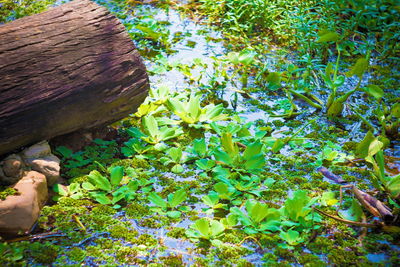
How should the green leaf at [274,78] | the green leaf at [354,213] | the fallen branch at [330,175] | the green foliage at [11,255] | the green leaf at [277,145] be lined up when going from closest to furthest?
1. the green foliage at [11,255]
2. the green leaf at [354,213]
3. the fallen branch at [330,175]
4. the green leaf at [277,145]
5. the green leaf at [274,78]

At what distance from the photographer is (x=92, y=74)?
7.80 feet

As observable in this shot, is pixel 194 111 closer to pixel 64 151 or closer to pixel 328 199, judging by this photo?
pixel 64 151

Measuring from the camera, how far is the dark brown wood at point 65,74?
2146mm

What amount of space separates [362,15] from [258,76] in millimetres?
1477

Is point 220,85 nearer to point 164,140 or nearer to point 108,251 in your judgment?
point 164,140

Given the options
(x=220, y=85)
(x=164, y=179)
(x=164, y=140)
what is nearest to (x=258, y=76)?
(x=220, y=85)

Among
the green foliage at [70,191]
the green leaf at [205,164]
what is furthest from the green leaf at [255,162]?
the green foliage at [70,191]

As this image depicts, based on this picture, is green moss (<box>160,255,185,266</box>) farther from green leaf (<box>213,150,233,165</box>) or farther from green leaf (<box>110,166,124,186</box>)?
green leaf (<box>213,150,233,165</box>)

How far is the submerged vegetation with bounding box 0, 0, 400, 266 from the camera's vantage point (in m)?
1.88

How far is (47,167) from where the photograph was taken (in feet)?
7.23

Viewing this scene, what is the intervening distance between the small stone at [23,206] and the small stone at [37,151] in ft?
0.47

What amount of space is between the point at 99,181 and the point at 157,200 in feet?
1.11

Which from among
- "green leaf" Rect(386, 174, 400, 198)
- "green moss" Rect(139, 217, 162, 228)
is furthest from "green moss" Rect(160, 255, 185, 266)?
"green leaf" Rect(386, 174, 400, 198)

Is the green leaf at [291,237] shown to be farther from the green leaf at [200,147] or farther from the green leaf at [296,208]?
the green leaf at [200,147]
